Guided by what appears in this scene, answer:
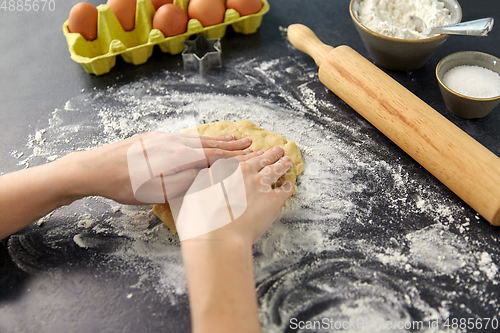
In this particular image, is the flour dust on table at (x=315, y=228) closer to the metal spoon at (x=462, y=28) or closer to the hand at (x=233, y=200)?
the hand at (x=233, y=200)

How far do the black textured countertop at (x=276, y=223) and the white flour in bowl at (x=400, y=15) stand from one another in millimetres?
197

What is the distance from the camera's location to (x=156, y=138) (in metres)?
1.08

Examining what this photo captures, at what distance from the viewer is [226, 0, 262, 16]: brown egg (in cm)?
160

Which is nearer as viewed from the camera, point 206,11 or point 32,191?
point 32,191

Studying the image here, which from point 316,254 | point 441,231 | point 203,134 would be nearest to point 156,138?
point 203,134

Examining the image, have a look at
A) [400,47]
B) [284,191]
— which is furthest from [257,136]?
[400,47]

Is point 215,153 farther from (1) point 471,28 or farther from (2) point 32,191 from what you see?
(1) point 471,28

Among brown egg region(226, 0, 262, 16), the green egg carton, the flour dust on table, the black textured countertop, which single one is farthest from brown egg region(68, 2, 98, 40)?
brown egg region(226, 0, 262, 16)

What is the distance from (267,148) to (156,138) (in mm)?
376

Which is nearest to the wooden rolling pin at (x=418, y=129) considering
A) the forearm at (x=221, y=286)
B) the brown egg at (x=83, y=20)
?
the forearm at (x=221, y=286)

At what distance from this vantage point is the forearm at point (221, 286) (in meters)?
0.79

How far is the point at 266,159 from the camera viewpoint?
1.14 meters

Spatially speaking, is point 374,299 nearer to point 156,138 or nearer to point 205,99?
point 156,138

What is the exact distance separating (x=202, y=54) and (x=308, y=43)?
0.47 metres
